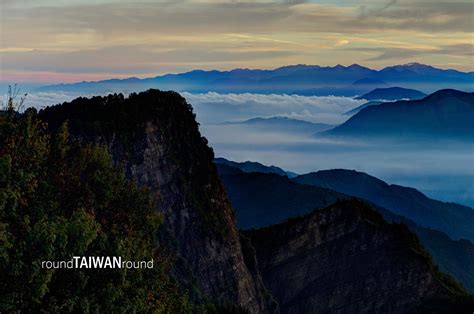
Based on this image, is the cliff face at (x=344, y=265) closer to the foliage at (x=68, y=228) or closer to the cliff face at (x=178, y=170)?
the cliff face at (x=178, y=170)

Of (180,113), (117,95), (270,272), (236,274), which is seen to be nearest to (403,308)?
(270,272)

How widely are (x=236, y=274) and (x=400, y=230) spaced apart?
26710 millimetres

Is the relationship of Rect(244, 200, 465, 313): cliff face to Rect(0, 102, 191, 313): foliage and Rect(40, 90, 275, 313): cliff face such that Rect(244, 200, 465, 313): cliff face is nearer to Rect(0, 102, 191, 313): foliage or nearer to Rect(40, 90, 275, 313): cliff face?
Rect(40, 90, 275, 313): cliff face

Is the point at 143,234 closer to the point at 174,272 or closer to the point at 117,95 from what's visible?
the point at 174,272

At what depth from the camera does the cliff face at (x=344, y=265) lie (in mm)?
78688

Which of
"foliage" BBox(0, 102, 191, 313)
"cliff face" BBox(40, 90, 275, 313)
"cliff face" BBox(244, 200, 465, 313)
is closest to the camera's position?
"foliage" BBox(0, 102, 191, 313)

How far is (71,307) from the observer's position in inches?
1053

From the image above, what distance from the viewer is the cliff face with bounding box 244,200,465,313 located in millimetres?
78688

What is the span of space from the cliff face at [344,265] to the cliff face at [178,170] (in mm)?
8800

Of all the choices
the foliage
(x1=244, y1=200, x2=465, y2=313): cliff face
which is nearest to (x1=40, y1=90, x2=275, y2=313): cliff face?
(x1=244, y1=200, x2=465, y2=313): cliff face

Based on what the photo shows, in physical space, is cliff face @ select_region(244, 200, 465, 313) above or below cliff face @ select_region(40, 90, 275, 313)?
below

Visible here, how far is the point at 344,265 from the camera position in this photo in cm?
8069

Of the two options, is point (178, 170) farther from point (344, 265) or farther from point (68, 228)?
point (68, 228)

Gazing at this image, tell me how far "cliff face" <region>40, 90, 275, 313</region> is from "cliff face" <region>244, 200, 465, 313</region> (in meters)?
8.80
